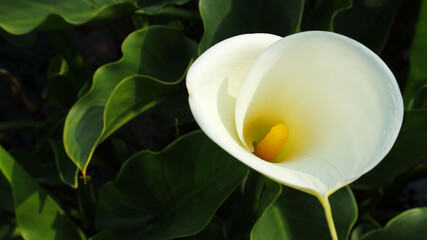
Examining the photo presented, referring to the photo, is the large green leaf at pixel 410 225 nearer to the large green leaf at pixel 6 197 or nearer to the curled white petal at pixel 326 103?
the curled white petal at pixel 326 103

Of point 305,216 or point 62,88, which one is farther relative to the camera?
point 62,88

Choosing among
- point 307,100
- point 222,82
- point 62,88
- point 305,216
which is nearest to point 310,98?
point 307,100

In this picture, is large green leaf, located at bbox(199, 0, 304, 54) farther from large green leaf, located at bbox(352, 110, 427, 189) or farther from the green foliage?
large green leaf, located at bbox(352, 110, 427, 189)

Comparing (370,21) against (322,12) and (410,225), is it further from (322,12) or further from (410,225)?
(410,225)

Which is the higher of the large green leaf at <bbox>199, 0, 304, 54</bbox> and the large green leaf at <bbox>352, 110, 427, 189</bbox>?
the large green leaf at <bbox>199, 0, 304, 54</bbox>

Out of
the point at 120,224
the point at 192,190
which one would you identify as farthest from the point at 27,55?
the point at 192,190

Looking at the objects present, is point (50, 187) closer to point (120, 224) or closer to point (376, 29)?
point (120, 224)

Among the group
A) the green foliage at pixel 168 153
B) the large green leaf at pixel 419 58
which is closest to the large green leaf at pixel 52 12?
the green foliage at pixel 168 153

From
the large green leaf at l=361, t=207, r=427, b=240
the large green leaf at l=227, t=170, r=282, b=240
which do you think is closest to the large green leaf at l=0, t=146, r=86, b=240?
the large green leaf at l=227, t=170, r=282, b=240
